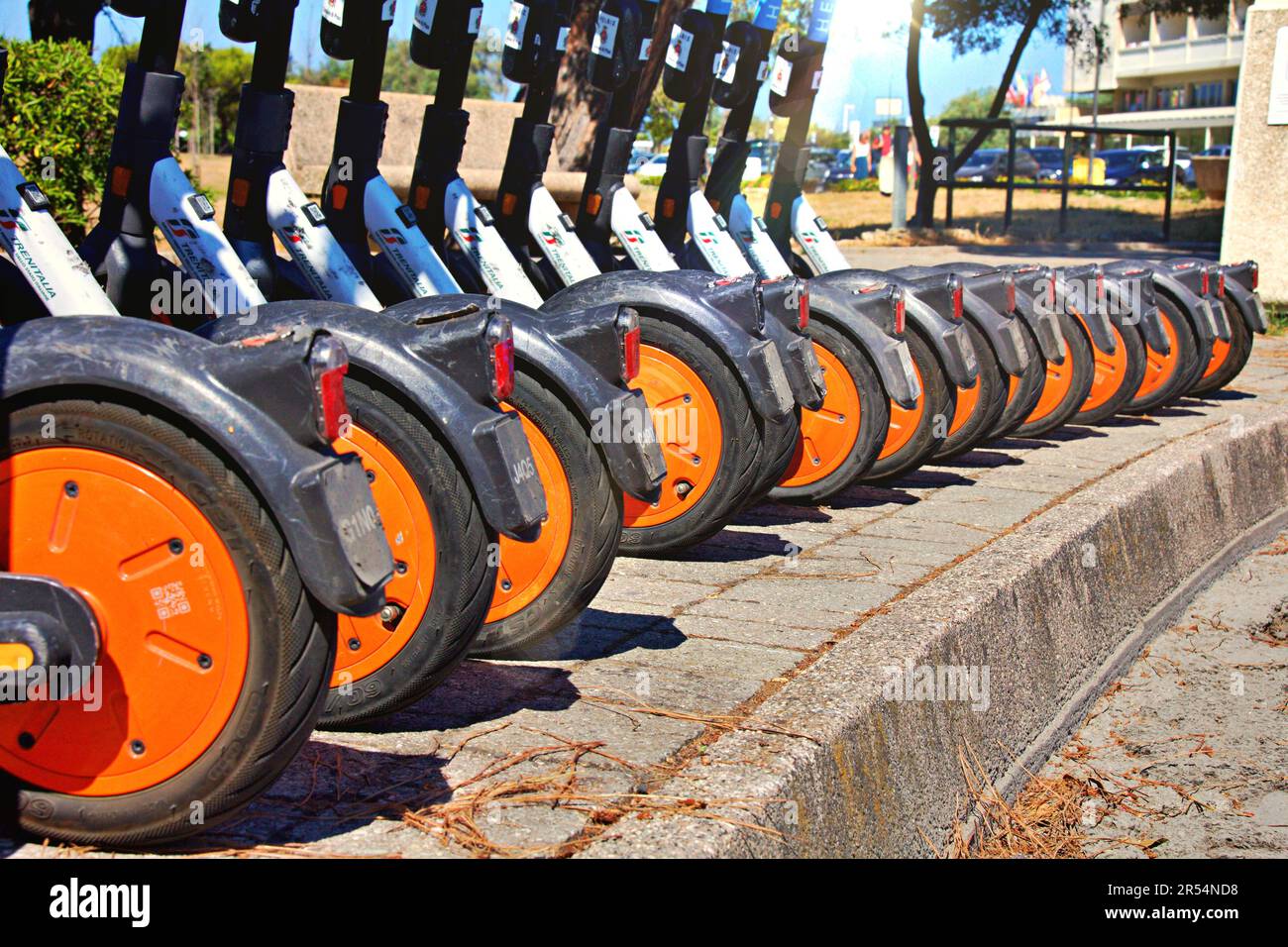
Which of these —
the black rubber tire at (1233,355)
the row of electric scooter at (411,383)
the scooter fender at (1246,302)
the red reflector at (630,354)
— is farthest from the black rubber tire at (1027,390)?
the red reflector at (630,354)

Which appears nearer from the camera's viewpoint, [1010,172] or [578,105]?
[578,105]

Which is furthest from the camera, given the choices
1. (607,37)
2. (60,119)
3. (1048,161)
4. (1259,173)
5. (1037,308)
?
(1048,161)

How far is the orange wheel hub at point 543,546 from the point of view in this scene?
14.0ft

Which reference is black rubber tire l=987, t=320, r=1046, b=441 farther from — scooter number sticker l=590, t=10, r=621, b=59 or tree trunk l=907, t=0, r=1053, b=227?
tree trunk l=907, t=0, r=1053, b=227

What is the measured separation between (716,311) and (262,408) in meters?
2.81

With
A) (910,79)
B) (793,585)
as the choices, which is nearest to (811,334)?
(793,585)

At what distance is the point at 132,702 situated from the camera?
278 centimetres

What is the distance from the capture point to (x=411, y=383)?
354cm

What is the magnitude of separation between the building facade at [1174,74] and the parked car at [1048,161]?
27.8m

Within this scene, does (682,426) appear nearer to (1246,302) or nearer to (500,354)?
(500,354)

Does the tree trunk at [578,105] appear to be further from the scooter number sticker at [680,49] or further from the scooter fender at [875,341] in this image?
the scooter fender at [875,341]

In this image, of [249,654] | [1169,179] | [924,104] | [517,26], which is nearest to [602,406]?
[249,654]

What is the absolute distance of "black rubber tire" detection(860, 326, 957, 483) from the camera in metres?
6.80

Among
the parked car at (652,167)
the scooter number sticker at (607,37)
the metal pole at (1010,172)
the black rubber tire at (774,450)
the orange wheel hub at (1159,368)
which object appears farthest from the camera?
the parked car at (652,167)
